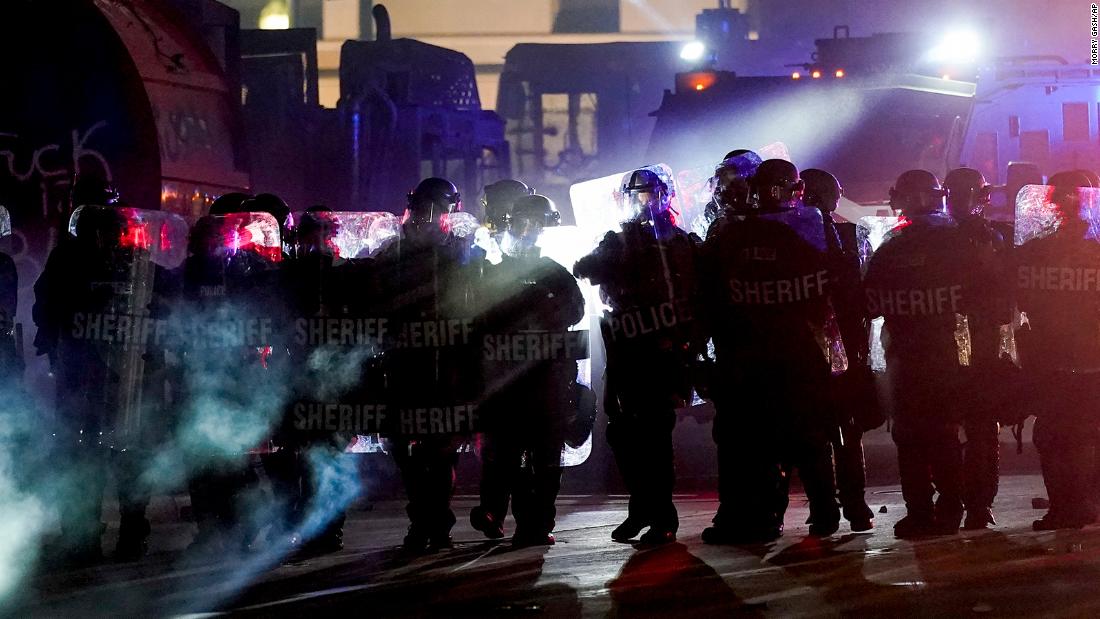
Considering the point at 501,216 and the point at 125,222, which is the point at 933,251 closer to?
the point at 501,216

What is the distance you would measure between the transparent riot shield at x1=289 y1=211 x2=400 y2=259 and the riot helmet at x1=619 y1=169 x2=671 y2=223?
1499 mm

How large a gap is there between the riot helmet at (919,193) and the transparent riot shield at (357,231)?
3.02 meters

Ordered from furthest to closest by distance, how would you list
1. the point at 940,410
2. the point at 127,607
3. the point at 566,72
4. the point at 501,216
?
the point at 566,72 → the point at 501,216 → the point at 940,410 → the point at 127,607

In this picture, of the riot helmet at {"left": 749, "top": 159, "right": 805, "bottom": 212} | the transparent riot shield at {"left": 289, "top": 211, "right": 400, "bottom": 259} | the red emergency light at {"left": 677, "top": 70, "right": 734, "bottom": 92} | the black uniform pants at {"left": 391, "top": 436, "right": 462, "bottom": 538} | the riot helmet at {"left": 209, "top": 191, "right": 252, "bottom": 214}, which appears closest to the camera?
the riot helmet at {"left": 749, "top": 159, "right": 805, "bottom": 212}

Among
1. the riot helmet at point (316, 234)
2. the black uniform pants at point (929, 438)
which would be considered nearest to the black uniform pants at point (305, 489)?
the riot helmet at point (316, 234)

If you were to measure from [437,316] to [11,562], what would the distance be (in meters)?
2.80

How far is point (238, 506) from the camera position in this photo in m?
8.33

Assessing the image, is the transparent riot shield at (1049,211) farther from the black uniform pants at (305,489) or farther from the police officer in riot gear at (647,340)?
the black uniform pants at (305,489)

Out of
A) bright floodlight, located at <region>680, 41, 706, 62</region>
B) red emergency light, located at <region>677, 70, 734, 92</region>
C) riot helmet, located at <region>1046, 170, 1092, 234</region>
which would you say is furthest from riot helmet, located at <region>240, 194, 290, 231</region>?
bright floodlight, located at <region>680, 41, 706, 62</region>

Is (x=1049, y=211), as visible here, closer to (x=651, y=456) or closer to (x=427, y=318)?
(x=651, y=456)

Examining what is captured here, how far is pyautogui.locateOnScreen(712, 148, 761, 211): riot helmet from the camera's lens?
7.93m

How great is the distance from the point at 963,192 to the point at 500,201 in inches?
109

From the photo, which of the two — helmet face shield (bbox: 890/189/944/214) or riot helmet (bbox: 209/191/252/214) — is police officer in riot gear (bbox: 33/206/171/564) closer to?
riot helmet (bbox: 209/191/252/214)

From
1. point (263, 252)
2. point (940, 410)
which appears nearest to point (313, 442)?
point (263, 252)
